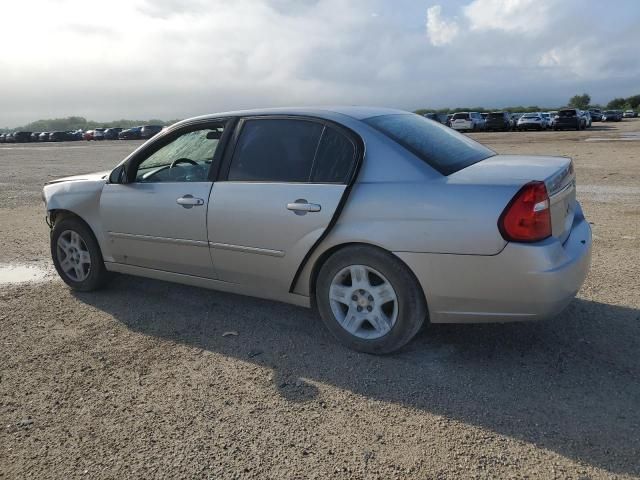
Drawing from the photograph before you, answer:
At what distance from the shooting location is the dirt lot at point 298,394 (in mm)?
2588

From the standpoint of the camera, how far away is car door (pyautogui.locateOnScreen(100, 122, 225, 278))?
13.8 ft

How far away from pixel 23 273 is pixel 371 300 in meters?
4.23

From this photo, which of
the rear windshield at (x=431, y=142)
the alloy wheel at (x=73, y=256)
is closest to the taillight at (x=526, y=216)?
the rear windshield at (x=431, y=142)

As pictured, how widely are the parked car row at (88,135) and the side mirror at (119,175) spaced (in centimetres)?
5579

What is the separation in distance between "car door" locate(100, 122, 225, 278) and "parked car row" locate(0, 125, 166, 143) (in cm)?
5589

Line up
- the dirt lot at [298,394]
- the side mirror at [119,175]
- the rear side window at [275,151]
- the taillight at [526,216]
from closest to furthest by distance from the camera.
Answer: the dirt lot at [298,394]
the taillight at [526,216]
the rear side window at [275,151]
the side mirror at [119,175]

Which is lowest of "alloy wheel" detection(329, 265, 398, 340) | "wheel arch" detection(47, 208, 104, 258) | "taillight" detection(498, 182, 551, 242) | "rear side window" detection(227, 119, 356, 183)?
"alloy wheel" detection(329, 265, 398, 340)

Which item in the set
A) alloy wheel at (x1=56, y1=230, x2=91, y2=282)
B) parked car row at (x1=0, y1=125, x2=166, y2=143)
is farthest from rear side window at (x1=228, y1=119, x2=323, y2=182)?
parked car row at (x1=0, y1=125, x2=166, y2=143)

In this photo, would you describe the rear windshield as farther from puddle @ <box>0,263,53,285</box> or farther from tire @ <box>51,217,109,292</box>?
puddle @ <box>0,263,53,285</box>

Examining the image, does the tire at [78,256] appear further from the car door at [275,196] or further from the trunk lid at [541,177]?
the trunk lid at [541,177]

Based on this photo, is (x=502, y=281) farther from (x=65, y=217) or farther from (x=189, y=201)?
(x=65, y=217)

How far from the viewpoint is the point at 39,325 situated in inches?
172

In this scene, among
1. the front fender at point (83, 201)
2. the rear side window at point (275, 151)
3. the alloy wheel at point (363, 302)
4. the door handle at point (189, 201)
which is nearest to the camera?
the alloy wheel at point (363, 302)

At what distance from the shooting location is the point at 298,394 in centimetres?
321
